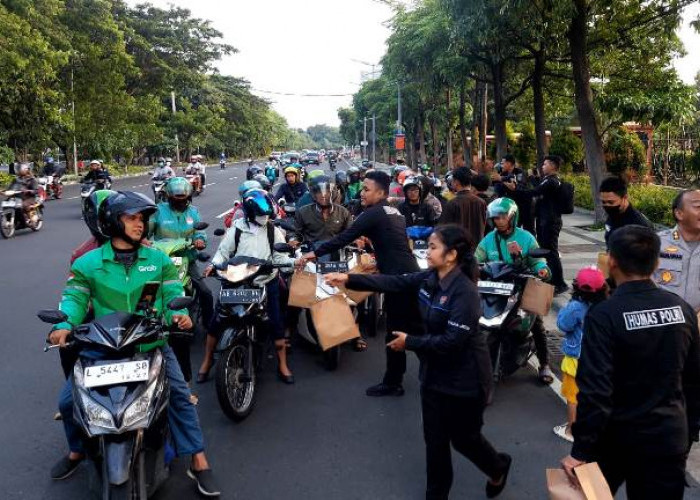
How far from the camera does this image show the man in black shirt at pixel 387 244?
16.3 feet

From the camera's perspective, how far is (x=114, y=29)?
33.1 m

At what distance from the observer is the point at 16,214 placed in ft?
45.2

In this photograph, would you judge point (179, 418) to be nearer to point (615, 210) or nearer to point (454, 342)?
point (454, 342)

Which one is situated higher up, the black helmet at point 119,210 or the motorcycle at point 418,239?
the black helmet at point 119,210

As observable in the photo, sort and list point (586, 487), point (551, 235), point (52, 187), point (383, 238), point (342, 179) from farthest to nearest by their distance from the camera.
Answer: point (52, 187)
point (342, 179)
point (551, 235)
point (383, 238)
point (586, 487)

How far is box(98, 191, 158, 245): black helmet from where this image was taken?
3434mm

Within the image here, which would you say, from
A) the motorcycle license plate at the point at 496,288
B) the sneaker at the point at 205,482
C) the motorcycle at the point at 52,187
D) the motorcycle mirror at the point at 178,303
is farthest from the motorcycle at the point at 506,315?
the motorcycle at the point at 52,187

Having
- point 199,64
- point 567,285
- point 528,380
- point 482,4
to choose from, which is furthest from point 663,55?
point 199,64

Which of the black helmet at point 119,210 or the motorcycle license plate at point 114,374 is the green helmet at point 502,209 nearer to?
the black helmet at point 119,210

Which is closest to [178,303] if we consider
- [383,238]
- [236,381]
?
[236,381]

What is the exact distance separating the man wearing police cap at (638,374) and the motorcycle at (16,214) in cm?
1340

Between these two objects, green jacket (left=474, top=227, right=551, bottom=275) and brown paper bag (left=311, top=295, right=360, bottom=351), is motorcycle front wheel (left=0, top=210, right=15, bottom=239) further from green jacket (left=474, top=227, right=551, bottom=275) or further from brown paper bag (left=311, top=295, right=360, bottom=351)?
green jacket (left=474, top=227, right=551, bottom=275)

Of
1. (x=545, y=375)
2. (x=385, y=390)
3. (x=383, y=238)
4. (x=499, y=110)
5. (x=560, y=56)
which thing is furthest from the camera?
(x=499, y=110)

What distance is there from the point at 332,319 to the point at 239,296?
29.1 inches
